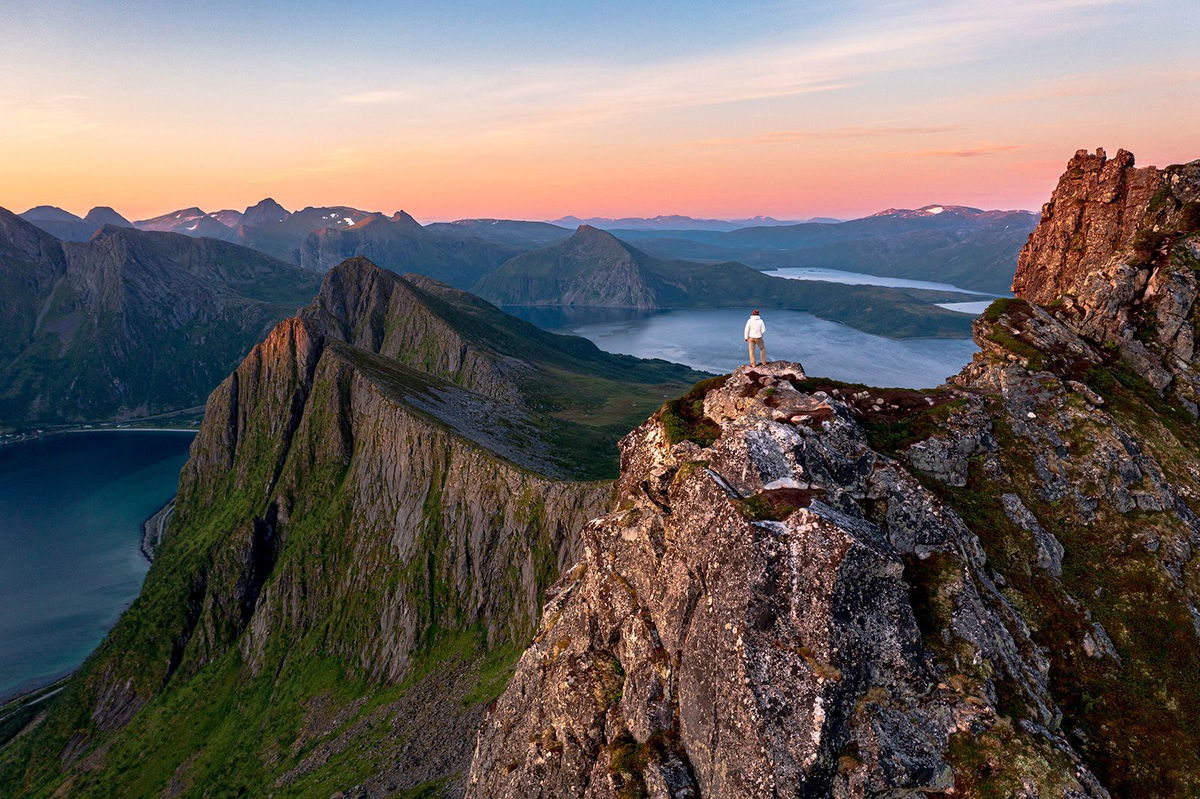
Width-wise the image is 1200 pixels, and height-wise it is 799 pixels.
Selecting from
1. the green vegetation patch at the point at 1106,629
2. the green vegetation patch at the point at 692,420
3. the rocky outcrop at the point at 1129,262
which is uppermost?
the rocky outcrop at the point at 1129,262

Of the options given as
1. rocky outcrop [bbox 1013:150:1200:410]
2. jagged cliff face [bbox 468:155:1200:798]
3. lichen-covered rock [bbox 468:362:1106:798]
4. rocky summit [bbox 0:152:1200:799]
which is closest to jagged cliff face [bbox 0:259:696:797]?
rocky summit [bbox 0:152:1200:799]

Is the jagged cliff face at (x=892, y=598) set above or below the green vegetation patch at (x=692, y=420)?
below

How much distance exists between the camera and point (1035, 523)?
112ft

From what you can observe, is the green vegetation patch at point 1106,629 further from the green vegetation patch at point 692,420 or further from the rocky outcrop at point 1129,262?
the rocky outcrop at point 1129,262

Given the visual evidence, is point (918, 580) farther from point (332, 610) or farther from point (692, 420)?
point (332, 610)

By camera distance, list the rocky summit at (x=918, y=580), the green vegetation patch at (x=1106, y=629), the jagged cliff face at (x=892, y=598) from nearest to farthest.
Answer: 1. the jagged cliff face at (x=892, y=598)
2. the rocky summit at (x=918, y=580)
3. the green vegetation patch at (x=1106, y=629)

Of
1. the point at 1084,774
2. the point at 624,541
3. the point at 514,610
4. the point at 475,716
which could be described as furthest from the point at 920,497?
the point at 514,610

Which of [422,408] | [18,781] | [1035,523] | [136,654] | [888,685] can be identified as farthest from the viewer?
[422,408]

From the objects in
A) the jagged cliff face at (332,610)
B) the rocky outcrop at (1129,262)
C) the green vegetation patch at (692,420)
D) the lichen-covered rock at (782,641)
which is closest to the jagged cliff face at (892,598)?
the lichen-covered rock at (782,641)

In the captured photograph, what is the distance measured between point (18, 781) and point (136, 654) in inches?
955

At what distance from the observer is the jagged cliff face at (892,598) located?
25.5m

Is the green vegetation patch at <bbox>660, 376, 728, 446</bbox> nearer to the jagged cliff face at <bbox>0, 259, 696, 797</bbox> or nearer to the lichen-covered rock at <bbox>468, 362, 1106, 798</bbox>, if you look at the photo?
the lichen-covered rock at <bbox>468, 362, 1106, 798</bbox>

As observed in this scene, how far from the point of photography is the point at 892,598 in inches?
1054

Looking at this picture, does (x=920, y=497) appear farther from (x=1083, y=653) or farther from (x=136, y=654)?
(x=136, y=654)
